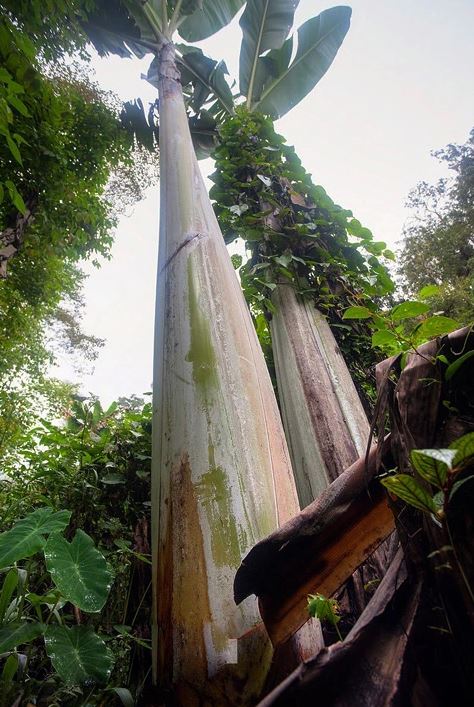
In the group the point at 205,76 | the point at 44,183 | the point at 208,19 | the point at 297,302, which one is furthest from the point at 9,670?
the point at 208,19

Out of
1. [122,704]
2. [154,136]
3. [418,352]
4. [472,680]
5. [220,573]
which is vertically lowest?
[122,704]

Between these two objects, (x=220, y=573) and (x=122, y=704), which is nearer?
(x=220, y=573)

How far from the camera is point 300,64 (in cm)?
366

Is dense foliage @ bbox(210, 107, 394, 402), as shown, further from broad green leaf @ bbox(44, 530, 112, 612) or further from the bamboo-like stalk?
broad green leaf @ bbox(44, 530, 112, 612)

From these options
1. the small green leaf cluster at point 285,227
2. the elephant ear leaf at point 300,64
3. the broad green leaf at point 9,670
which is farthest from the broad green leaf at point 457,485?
the elephant ear leaf at point 300,64

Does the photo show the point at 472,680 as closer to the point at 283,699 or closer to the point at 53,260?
the point at 283,699

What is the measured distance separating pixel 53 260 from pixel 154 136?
219cm

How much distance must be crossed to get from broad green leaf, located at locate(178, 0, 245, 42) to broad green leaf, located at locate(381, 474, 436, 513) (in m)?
5.51

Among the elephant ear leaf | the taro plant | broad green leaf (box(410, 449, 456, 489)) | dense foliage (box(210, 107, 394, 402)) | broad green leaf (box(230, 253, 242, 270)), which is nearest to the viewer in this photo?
broad green leaf (box(410, 449, 456, 489))

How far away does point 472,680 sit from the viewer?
33 cm

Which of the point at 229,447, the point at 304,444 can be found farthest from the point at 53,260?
the point at 229,447

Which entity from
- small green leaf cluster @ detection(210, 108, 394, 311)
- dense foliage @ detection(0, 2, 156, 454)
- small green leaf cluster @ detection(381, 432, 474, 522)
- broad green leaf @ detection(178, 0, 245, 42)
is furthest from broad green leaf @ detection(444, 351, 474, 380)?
broad green leaf @ detection(178, 0, 245, 42)

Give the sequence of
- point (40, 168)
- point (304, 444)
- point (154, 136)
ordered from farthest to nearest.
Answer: point (154, 136) → point (40, 168) → point (304, 444)

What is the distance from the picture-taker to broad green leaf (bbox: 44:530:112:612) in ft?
2.98
